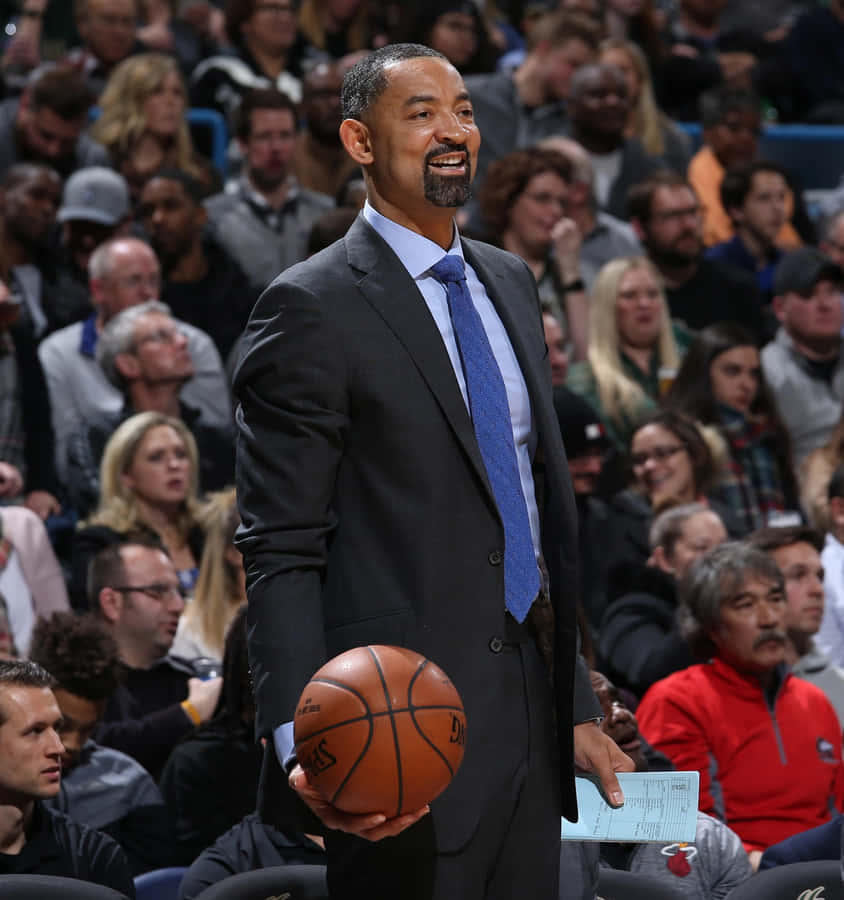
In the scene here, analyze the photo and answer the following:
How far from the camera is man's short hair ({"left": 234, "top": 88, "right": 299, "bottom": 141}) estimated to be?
7.45 meters

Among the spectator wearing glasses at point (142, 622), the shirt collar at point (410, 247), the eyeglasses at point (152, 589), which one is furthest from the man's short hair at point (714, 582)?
the shirt collar at point (410, 247)

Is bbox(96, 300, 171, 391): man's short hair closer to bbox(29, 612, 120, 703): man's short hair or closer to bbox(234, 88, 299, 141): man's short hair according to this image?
bbox(234, 88, 299, 141): man's short hair

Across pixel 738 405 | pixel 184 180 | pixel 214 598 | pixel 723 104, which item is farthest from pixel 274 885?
pixel 723 104

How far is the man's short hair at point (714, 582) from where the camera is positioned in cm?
476

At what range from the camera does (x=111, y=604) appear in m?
5.12

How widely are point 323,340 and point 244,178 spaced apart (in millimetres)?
5528

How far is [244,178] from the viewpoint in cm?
756

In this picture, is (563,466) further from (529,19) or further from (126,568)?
(529,19)

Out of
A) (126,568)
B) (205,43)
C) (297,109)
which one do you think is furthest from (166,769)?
(205,43)

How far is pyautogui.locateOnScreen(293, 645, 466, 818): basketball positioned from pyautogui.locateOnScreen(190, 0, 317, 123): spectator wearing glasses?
692cm

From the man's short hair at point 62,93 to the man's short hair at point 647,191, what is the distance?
246 centimetres

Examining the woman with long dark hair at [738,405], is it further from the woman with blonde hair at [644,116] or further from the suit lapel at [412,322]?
the suit lapel at [412,322]

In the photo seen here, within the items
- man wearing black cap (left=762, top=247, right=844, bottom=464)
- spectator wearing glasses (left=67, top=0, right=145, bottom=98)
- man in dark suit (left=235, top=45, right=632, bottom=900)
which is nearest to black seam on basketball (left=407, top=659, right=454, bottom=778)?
man in dark suit (left=235, top=45, right=632, bottom=900)

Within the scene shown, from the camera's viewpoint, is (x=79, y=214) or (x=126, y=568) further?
(x=79, y=214)
